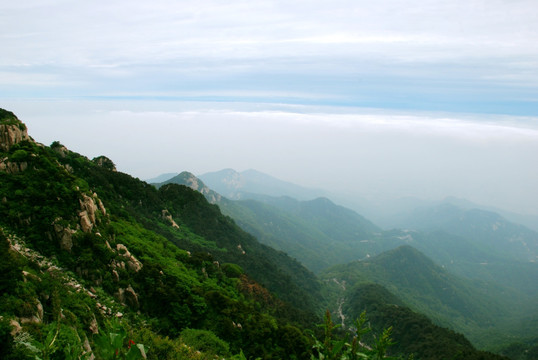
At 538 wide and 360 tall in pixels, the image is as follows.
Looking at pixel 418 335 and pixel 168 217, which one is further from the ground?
pixel 168 217

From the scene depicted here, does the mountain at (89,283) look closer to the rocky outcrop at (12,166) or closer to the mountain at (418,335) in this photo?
the rocky outcrop at (12,166)

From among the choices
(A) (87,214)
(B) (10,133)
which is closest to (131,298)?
(A) (87,214)

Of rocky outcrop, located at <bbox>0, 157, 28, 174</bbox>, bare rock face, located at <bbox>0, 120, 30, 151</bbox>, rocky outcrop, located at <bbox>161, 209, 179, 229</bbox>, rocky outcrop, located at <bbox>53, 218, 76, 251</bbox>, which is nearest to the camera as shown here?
rocky outcrop, located at <bbox>53, 218, 76, 251</bbox>

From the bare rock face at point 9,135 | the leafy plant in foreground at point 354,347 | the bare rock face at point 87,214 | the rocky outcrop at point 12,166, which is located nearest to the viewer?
the leafy plant in foreground at point 354,347

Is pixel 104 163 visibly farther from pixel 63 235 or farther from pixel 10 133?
pixel 63 235

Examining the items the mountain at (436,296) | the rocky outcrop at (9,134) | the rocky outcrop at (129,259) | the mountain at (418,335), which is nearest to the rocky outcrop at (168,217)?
the rocky outcrop at (9,134)

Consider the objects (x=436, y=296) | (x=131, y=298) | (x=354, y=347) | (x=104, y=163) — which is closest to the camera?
(x=354, y=347)

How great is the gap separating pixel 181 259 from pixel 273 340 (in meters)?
16.9

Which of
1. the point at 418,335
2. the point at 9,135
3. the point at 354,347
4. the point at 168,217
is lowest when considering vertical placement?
the point at 418,335

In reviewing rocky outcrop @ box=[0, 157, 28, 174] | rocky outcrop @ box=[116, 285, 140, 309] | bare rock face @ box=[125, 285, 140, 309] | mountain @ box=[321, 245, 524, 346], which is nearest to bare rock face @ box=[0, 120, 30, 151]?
rocky outcrop @ box=[0, 157, 28, 174]

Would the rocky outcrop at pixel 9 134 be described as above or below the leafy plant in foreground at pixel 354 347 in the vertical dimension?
above

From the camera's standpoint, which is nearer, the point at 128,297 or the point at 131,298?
the point at 128,297

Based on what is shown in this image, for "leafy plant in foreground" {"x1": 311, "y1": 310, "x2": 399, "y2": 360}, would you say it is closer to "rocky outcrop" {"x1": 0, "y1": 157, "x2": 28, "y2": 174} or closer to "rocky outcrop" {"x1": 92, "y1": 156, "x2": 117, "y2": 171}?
"rocky outcrop" {"x1": 0, "y1": 157, "x2": 28, "y2": 174}

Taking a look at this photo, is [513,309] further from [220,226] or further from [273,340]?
[273,340]
